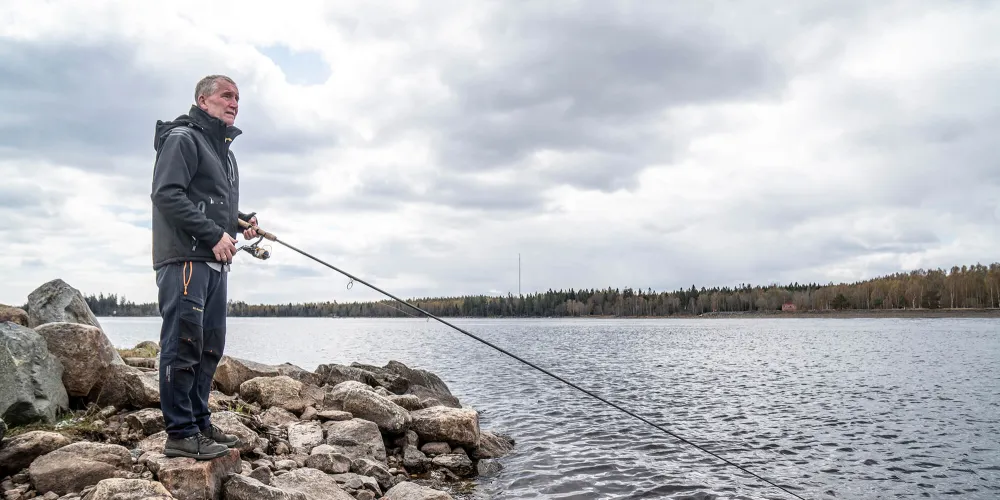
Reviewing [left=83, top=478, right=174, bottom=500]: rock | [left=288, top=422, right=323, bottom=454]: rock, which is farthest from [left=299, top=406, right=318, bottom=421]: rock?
[left=83, top=478, right=174, bottom=500]: rock

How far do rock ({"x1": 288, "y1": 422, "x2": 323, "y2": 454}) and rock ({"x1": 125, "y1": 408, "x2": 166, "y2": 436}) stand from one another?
2217 mm

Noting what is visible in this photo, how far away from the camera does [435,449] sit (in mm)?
11820

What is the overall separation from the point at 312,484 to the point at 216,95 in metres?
4.59

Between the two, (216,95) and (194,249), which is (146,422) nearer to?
(194,249)

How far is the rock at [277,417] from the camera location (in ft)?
34.3

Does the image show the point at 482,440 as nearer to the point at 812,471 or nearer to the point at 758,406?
the point at 812,471

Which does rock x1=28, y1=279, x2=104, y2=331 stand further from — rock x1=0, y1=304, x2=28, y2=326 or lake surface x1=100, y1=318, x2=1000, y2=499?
Answer: lake surface x1=100, y1=318, x2=1000, y2=499

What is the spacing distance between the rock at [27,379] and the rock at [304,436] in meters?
3.08

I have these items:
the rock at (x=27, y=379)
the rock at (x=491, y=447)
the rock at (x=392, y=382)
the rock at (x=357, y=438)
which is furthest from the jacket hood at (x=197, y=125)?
the rock at (x=392, y=382)

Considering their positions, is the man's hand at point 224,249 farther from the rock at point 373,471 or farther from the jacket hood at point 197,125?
the rock at point 373,471

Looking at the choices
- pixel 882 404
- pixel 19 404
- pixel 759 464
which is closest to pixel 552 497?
pixel 759 464

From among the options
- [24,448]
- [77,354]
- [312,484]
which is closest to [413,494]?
[312,484]

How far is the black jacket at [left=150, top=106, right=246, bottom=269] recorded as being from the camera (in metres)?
5.31

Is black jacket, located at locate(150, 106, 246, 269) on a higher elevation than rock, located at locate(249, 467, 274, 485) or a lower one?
higher
